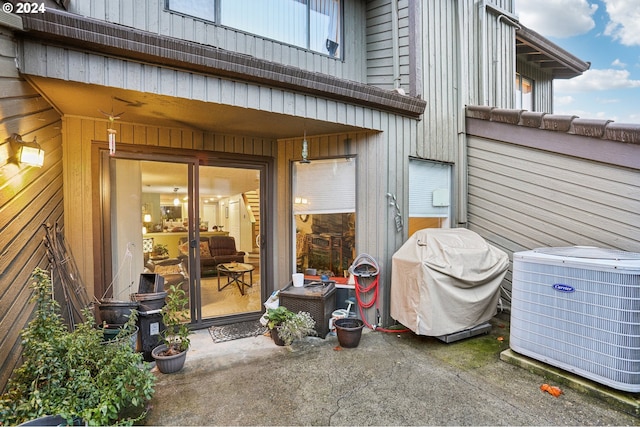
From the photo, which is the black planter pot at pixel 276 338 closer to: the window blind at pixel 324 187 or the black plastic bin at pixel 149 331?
the black plastic bin at pixel 149 331

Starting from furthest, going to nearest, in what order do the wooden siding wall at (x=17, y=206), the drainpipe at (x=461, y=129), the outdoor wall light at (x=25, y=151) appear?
1. the drainpipe at (x=461, y=129)
2. the outdoor wall light at (x=25, y=151)
3. the wooden siding wall at (x=17, y=206)

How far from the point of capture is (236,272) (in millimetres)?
4527

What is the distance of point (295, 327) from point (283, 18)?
4033 millimetres

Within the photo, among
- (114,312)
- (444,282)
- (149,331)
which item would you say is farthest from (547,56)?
(114,312)

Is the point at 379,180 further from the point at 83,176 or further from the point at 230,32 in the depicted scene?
the point at 83,176

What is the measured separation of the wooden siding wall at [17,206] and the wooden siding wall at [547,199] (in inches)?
212

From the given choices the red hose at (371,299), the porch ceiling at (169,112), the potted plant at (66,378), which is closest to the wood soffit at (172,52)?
the porch ceiling at (169,112)

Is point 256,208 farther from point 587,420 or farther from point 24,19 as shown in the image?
point 587,420

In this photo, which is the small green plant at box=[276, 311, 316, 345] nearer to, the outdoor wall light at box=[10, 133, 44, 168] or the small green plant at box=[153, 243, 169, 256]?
the small green plant at box=[153, 243, 169, 256]

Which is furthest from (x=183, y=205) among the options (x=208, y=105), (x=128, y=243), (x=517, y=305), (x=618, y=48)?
(x=618, y=48)

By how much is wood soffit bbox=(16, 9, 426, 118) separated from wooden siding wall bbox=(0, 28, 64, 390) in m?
0.30

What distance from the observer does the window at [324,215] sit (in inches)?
172

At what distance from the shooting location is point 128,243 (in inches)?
150

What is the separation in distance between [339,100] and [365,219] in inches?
60.5
